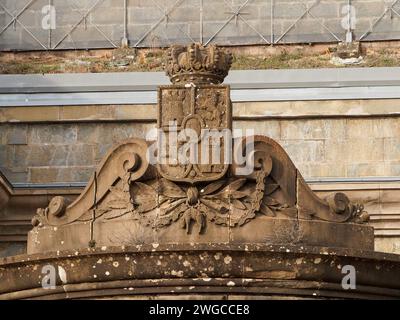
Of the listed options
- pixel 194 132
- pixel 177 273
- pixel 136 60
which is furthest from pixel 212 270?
pixel 136 60

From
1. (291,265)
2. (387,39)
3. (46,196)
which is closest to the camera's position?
(291,265)

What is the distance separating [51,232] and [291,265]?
2.89 metres

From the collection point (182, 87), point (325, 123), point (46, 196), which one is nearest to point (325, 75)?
point (325, 123)

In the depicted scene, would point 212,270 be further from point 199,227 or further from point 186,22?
point 186,22

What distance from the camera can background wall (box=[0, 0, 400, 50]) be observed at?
44.7m

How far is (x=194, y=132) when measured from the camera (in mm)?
33062

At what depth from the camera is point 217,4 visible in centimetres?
4547

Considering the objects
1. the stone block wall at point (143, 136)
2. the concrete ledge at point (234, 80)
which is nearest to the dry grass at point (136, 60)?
the concrete ledge at point (234, 80)

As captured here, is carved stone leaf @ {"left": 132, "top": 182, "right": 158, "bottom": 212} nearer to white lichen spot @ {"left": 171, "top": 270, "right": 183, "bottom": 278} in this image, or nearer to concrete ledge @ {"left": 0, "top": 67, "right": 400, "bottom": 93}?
white lichen spot @ {"left": 171, "top": 270, "right": 183, "bottom": 278}

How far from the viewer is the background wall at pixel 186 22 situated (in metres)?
44.7

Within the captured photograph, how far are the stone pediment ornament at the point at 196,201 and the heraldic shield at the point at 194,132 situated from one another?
0.04 ft

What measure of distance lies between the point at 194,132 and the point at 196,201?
832 mm

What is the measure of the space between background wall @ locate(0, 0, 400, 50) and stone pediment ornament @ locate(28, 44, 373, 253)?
1159 cm
